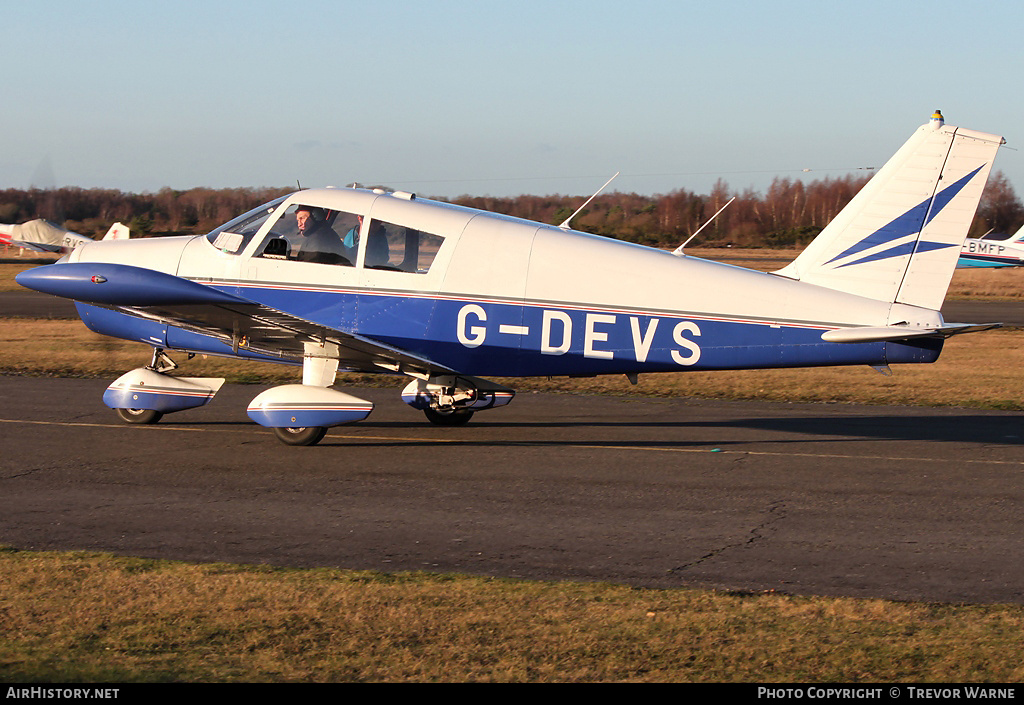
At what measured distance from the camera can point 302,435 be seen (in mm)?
10359

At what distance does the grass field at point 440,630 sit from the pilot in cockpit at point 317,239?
465 centimetres

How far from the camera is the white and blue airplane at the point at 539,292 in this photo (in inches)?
382

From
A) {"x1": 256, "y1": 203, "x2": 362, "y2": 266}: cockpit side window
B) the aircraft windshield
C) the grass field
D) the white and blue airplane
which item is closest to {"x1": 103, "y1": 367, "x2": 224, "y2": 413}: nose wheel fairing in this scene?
the white and blue airplane

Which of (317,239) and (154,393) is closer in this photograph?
(317,239)

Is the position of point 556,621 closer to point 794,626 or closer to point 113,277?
point 794,626

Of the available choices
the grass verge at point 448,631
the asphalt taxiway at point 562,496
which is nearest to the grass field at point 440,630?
the grass verge at point 448,631

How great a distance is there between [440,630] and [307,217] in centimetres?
635

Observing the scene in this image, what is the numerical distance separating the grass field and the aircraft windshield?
4939 millimetres

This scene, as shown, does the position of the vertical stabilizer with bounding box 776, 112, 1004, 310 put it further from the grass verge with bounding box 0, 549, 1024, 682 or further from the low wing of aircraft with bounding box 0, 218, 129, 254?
the low wing of aircraft with bounding box 0, 218, 129, 254

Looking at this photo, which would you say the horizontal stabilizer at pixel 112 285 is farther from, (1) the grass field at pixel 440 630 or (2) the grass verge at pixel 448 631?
(2) the grass verge at pixel 448 631

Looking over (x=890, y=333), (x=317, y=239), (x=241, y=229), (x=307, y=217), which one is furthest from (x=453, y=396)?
(x=890, y=333)

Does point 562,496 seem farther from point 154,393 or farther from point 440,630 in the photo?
point 154,393

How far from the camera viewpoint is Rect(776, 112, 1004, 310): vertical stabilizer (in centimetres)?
966
